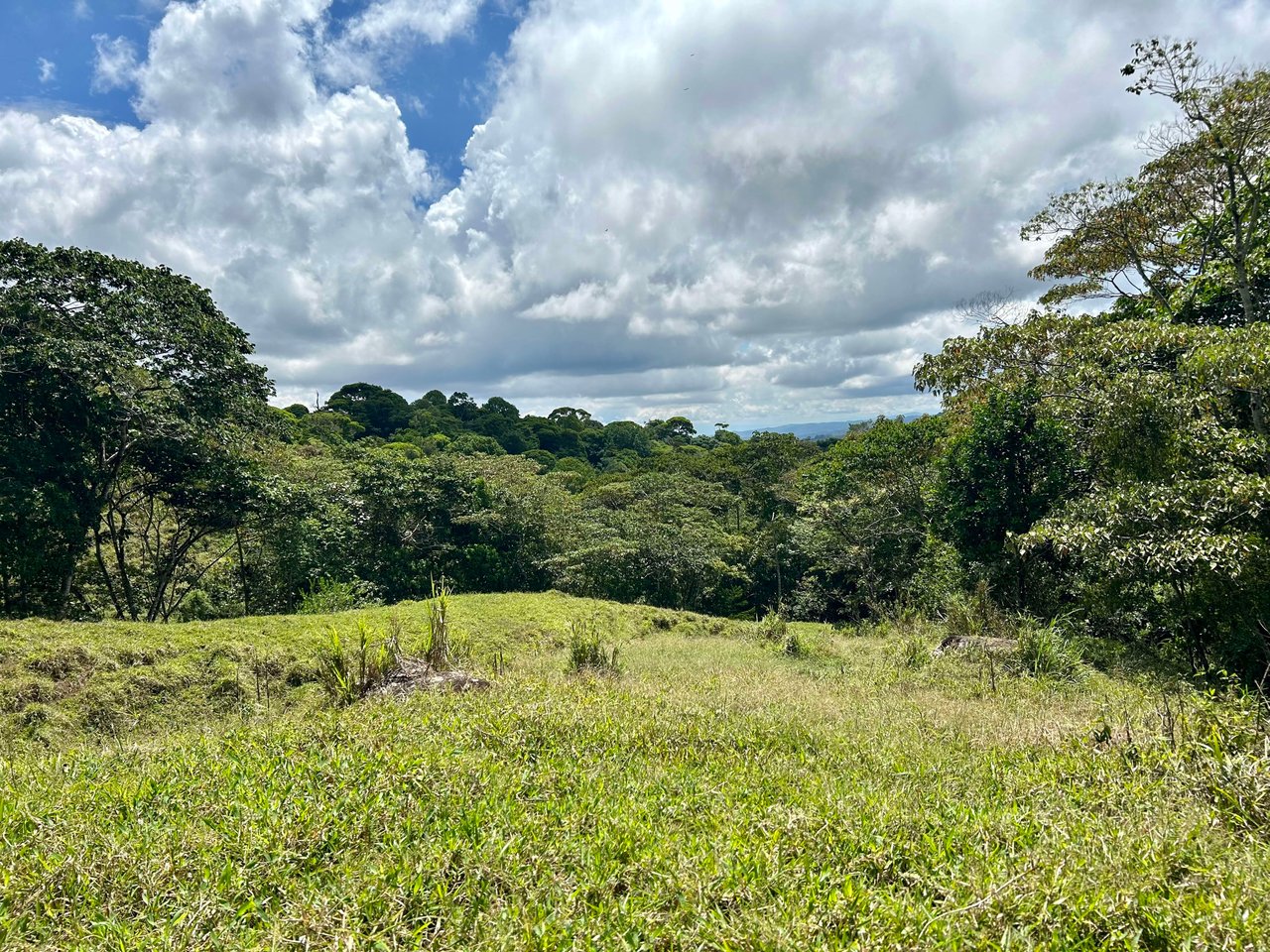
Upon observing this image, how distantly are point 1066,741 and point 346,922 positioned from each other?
4.32 m

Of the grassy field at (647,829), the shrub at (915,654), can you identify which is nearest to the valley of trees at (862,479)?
the shrub at (915,654)

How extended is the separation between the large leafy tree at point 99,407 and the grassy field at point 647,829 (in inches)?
327

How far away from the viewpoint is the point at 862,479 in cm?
1816

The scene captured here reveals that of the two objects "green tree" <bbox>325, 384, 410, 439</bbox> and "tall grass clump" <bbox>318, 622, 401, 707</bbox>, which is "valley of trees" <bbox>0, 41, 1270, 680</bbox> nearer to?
"tall grass clump" <bbox>318, 622, 401, 707</bbox>

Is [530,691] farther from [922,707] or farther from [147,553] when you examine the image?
[147,553]

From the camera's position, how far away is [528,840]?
8.82ft

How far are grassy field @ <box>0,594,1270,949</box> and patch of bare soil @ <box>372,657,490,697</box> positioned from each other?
45 centimetres

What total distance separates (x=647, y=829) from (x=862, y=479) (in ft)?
55.3

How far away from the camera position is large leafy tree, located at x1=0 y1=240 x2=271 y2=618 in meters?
9.80

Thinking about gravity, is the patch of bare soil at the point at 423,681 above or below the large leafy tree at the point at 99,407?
below

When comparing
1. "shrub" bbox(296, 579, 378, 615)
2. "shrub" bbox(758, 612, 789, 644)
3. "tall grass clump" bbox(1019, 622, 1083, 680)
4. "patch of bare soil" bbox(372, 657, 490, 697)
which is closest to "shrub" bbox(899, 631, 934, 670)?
"tall grass clump" bbox(1019, 622, 1083, 680)

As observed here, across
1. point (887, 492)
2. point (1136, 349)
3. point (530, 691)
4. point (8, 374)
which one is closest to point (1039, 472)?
point (1136, 349)

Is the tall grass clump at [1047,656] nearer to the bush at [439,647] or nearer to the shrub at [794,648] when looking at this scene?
the shrub at [794,648]

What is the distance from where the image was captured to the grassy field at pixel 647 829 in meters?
2.12
